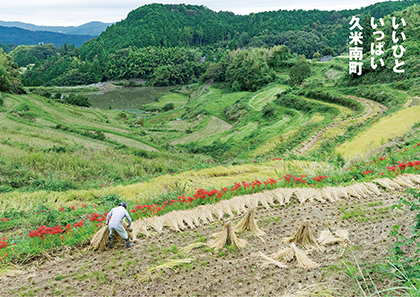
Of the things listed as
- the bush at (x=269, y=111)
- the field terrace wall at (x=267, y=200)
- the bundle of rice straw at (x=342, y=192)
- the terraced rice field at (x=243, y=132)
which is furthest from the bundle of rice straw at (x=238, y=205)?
the bush at (x=269, y=111)

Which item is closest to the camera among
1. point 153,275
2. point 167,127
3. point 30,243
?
point 153,275

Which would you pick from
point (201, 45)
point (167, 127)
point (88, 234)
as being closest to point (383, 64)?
point (167, 127)

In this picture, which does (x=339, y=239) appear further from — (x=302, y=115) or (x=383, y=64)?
(x=383, y=64)

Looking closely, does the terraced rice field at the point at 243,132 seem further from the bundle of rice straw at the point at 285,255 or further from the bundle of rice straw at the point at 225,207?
the bundle of rice straw at the point at 285,255

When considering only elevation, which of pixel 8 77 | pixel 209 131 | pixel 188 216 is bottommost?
pixel 209 131

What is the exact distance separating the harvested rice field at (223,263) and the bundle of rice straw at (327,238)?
0.07 feet

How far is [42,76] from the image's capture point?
12444 centimetres

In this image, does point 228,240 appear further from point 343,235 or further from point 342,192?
point 342,192

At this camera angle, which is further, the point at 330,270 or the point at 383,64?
the point at 383,64

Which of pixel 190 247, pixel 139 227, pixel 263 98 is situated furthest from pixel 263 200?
pixel 263 98

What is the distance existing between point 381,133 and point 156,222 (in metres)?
17.9

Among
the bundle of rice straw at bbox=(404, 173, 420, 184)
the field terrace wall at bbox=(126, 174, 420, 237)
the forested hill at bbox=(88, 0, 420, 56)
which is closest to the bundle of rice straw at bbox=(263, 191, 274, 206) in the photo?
the field terrace wall at bbox=(126, 174, 420, 237)

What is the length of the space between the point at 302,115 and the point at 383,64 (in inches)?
490

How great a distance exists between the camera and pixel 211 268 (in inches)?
253
